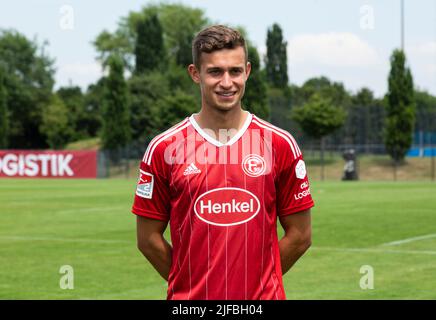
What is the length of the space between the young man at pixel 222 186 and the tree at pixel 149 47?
82.0 metres

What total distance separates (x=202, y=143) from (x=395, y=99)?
55.4 metres

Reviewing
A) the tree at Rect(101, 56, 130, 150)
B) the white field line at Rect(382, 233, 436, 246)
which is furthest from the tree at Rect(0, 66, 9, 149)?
the white field line at Rect(382, 233, 436, 246)

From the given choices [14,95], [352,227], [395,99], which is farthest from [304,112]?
[352,227]

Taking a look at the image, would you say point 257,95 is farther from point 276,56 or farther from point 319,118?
point 276,56

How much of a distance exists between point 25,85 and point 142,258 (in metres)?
76.3

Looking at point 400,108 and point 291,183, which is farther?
point 400,108

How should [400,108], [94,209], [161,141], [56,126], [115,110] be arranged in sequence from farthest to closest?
[56,126], [115,110], [400,108], [94,209], [161,141]

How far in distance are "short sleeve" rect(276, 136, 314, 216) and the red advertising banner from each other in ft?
157

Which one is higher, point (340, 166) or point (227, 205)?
point (227, 205)

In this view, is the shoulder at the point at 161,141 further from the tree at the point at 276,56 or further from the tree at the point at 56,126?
the tree at the point at 56,126

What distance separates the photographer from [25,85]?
87.0m

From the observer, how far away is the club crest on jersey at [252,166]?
4.02 m

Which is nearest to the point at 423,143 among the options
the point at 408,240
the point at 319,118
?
the point at 319,118

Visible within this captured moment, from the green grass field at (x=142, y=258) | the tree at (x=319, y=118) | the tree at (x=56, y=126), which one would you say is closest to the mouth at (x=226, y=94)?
the green grass field at (x=142, y=258)
